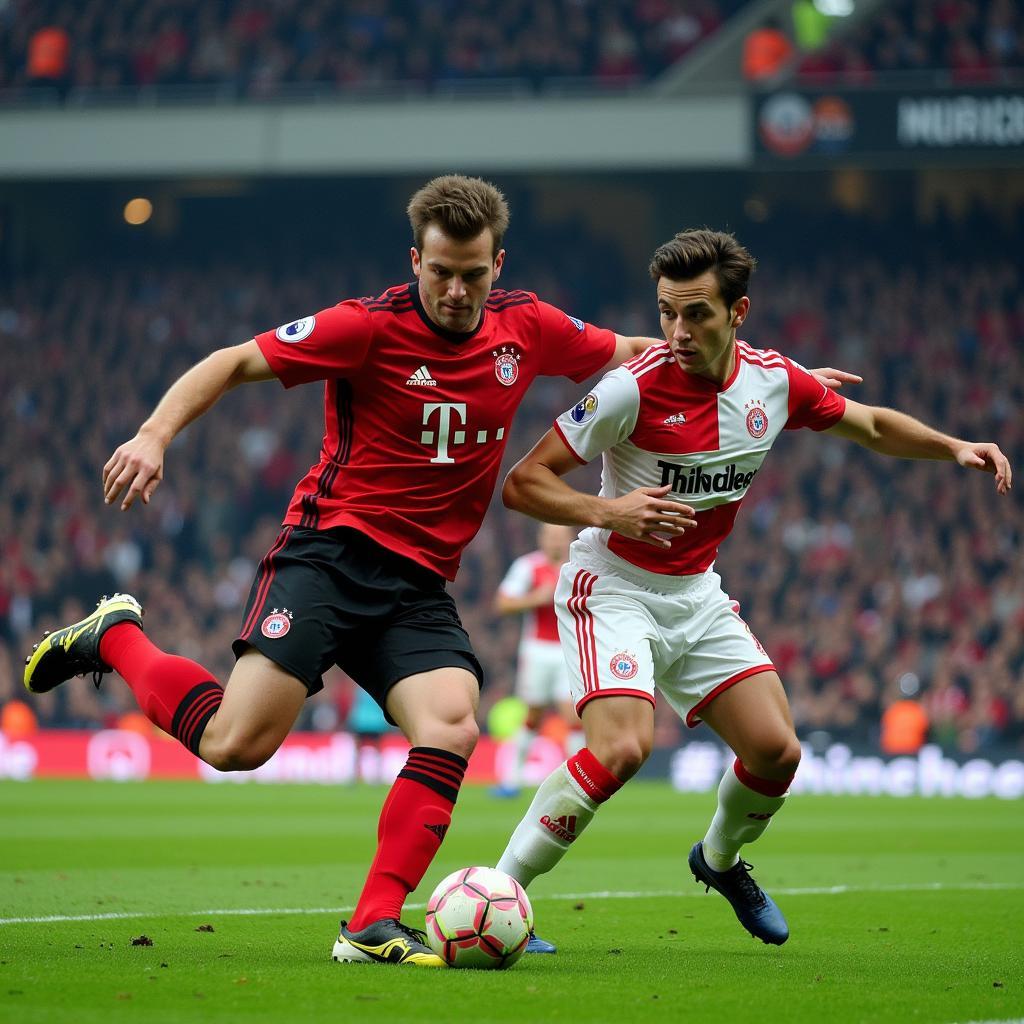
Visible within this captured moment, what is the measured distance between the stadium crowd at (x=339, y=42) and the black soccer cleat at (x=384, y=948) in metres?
21.1

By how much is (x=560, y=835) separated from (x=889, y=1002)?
4.78ft

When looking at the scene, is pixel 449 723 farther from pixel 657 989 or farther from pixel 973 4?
pixel 973 4

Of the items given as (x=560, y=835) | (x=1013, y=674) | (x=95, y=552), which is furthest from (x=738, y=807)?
(x=95, y=552)

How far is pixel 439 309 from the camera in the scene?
5.45 metres

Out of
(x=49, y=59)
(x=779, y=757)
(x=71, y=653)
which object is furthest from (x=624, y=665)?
(x=49, y=59)

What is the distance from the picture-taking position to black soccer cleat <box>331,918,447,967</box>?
5117mm

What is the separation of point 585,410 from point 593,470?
730 inches

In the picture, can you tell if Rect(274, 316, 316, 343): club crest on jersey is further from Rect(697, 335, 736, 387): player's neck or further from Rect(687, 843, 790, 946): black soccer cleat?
Rect(687, 843, 790, 946): black soccer cleat

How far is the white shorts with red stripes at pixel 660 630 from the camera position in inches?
231

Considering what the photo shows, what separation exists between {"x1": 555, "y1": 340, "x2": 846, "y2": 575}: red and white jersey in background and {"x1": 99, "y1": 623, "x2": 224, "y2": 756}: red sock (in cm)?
147

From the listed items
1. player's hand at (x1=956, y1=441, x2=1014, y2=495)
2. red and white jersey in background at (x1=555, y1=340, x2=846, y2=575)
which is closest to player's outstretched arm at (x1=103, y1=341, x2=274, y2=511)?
red and white jersey in background at (x1=555, y1=340, x2=846, y2=575)

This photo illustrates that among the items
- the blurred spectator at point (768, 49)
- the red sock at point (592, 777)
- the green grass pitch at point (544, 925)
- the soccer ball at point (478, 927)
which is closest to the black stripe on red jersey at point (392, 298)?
the red sock at point (592, 777)

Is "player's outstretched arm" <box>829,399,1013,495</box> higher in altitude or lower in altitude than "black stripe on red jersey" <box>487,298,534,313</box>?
lower

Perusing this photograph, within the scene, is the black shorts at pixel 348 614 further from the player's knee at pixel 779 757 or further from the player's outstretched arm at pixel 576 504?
the player's knee at pixel 779 757
